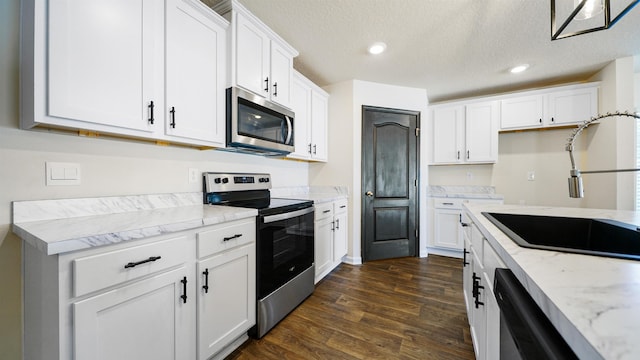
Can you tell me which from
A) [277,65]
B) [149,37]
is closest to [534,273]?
[149,37]

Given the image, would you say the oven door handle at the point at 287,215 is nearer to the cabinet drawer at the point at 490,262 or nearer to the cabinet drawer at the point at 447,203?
the cabinet drawer at the point at 490,262

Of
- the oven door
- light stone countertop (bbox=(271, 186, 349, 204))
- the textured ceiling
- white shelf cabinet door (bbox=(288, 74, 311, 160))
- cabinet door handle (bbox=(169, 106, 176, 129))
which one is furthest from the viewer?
light stone countertop (bbox=(271, 186, 349, 204))

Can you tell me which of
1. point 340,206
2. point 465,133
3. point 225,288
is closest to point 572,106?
point 465,133

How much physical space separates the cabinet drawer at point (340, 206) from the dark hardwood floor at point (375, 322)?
0.73 m

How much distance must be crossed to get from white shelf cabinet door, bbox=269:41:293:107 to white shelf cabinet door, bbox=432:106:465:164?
95.5 inches

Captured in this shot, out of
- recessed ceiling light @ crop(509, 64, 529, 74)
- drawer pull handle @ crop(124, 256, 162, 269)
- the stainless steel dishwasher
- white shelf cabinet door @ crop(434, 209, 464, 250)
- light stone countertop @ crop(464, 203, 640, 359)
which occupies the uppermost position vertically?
recessed ceiling light @ crop(509, 64, 529, 74)

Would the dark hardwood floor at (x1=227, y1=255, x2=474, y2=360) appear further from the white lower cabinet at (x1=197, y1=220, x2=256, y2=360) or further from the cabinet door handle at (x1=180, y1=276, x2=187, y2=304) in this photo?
the cabinet door handle at (x1=180, y1=276, x2=187, y2=304)

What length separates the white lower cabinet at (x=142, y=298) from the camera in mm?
842

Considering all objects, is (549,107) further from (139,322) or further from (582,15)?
(139,322)

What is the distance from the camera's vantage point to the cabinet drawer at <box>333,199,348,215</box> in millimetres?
2730

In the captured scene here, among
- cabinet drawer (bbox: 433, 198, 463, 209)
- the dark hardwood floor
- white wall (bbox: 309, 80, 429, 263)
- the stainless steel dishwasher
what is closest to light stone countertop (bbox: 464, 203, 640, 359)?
the stainless steel dishwasher

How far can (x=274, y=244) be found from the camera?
1.70m

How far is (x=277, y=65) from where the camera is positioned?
6.97ft

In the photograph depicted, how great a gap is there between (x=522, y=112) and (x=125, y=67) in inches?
165
